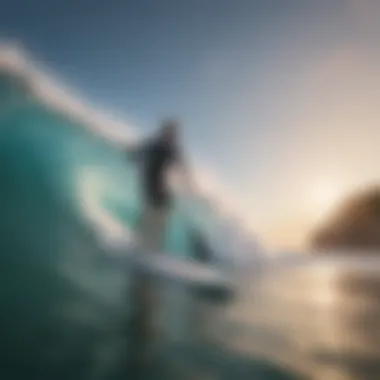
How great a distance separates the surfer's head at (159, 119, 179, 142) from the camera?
1.37 m

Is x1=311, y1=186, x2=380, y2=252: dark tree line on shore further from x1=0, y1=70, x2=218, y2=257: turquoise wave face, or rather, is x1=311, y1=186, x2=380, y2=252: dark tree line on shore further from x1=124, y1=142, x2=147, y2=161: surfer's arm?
x1=124, y1=142, x2=147, y2=161: surfer's arm

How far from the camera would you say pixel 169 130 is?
1378mm

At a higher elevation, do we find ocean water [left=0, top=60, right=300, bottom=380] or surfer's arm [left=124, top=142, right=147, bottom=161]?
surfer's arm [left=124, top=142, right=147, bottom=161]

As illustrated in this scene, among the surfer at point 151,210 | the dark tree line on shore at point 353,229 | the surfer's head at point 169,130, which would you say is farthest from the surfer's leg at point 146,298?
the dark tree line on shore at point 353,229

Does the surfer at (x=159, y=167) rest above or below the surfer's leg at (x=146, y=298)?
above

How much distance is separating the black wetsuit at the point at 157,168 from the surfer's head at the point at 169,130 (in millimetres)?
10

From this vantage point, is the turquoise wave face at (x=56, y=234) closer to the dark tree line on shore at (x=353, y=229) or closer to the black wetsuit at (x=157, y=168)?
the black wetsuit at (x=157, y=168)

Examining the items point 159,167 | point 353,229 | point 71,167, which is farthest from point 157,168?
point 353,229

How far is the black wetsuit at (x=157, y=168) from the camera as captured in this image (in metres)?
1.36

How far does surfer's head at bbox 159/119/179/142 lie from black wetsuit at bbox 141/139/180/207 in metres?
0.01

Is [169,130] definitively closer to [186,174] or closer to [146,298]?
[186,174]

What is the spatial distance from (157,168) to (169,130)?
0.08 meters

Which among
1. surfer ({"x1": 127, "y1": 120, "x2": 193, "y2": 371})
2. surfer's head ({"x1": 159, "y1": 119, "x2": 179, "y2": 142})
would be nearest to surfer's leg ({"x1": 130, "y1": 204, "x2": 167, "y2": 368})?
surfer ({"x1": 127, "y1": 120, "x2": 193, "y2": 371})

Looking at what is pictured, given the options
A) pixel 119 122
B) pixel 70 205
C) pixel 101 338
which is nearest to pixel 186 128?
pixel 119 122
